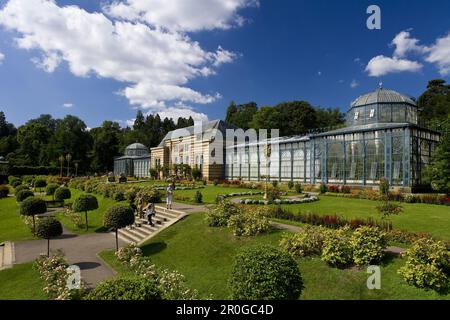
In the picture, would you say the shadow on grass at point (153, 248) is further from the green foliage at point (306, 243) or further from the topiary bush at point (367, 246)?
the topiary bush at point (367, 246)

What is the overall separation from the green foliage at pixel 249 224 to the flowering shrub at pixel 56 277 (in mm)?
6885

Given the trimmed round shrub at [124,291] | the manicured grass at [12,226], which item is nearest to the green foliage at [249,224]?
the trimmed round shrub at [124,291]

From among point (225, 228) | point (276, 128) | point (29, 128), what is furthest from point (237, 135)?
point (29, 128)

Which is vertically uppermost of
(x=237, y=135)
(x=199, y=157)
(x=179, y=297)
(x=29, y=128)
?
(x=29, y=128)

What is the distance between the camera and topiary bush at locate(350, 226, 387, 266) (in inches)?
346

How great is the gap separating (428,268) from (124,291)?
739 centimetres

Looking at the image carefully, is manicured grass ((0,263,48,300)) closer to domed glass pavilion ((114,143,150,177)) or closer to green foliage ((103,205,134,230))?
green foliage ((103,205,134,230))

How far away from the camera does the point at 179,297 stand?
7.89m

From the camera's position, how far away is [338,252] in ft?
29.9

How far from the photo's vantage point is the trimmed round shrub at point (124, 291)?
5.30m

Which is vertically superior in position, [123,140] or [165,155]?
[123,140]

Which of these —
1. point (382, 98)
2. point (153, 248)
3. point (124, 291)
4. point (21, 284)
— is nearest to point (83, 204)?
point (153, 248)

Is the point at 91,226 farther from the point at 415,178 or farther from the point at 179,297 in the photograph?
the point at 415,178

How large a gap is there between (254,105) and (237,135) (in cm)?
3861
